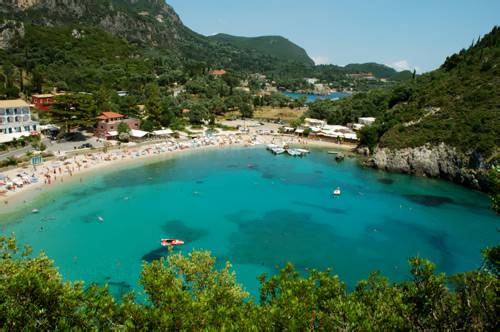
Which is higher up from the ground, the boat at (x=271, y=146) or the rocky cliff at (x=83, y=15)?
the rocky cliff at (x=83, y=15)

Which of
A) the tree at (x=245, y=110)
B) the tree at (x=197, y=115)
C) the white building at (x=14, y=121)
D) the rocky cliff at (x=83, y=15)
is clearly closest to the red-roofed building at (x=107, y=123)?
the white building at (x=14, y=121)

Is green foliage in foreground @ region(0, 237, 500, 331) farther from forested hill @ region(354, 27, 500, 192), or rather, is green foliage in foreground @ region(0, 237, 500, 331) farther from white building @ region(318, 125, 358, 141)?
white building @ region(318, 125, 358, 141)

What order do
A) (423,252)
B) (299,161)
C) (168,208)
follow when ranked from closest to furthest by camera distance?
(423,252)
(168,208)
(299,161)

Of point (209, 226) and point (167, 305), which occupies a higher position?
point (167, 305)

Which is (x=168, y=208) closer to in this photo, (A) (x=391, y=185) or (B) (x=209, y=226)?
(B) (x=209, y=226)

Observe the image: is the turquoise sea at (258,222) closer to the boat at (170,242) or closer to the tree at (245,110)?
the boat at (170,242)

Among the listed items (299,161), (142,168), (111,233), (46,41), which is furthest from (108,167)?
(46,41)

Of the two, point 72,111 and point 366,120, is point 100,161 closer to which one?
point 72,111
